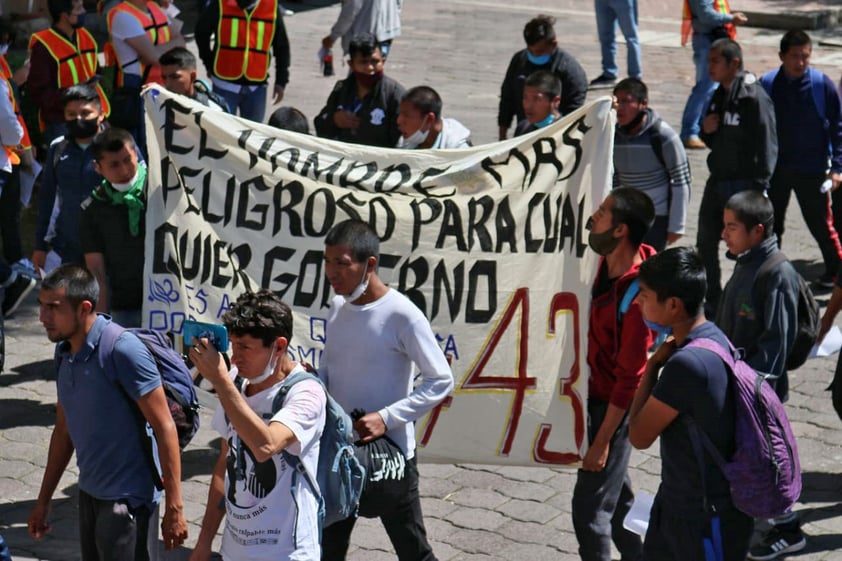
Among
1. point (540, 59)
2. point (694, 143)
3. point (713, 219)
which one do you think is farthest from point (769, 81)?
point (694, 143)

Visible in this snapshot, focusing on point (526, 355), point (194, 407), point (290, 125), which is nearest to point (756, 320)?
point (526, 355)

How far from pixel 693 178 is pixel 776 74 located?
310cm

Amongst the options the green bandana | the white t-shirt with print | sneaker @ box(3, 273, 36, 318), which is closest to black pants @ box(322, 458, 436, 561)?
the white t-shirt with print

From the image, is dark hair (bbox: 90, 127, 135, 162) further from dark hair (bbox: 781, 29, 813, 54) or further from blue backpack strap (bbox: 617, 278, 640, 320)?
dark hair (bbox: 781, 29, 813, 54)

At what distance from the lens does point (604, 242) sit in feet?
18.2

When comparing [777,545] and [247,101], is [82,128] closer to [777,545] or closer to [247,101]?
[247,101]

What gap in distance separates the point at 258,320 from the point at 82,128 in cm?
382

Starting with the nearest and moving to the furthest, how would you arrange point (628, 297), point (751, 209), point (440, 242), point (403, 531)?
point (403, 531), point (628, 297), point (751, 209), point (440, 242)

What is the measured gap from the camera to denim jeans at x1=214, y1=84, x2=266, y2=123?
11.6m

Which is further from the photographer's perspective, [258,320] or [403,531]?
[403,531]

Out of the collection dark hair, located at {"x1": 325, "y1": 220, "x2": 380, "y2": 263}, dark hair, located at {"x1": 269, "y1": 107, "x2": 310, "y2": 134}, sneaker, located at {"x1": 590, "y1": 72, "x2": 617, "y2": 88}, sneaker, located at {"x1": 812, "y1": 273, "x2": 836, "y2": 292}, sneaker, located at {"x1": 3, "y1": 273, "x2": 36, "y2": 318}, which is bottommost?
sneaker, located at {"x1": 3, "y1": 273, "x2": 36, "y2": 318}

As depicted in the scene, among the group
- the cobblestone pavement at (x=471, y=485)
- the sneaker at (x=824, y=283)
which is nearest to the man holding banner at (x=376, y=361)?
the cobblestone pavement at (x=471, y=485)

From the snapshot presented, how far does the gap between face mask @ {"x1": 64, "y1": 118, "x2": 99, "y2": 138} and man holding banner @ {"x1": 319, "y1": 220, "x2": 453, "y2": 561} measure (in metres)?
3.18

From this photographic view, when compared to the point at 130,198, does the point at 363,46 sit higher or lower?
higher
